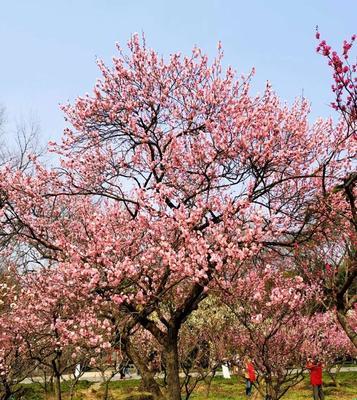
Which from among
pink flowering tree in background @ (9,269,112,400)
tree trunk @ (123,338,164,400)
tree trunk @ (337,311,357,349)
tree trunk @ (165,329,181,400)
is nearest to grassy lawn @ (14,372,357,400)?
pink flowering tree in background @ (9,269,112,400)

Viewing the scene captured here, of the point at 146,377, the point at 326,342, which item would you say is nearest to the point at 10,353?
the point at 146,377

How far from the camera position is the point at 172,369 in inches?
405

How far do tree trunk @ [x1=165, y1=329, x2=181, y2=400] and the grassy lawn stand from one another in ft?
21.7

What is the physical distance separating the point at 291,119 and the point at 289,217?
237 centimetres

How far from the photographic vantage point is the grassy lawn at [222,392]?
62.9 feet

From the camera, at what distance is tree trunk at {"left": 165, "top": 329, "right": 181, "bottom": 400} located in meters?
10.2

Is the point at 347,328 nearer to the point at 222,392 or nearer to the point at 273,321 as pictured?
the point at 273,321

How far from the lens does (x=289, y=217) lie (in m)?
10.4

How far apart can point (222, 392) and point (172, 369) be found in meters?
13.1

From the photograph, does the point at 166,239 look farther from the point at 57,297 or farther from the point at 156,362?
the point at 156,362

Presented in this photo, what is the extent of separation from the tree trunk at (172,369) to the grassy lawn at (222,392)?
21.7ft

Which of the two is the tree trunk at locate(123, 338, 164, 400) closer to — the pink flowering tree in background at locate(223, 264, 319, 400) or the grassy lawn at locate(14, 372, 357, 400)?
the pink flowering tree in background at locate(223, 264, 319, 400)

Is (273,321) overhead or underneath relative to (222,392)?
overhead

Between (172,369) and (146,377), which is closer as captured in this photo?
(172,369)
